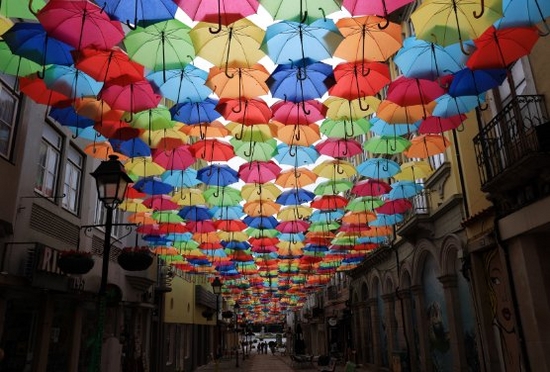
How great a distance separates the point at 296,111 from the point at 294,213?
8.09 metres

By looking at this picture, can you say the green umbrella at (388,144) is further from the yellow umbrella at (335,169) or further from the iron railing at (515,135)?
the iron railing at (515,135)

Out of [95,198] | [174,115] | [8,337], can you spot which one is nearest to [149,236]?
[95,198]

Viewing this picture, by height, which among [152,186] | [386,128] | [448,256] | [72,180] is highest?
[72,180]

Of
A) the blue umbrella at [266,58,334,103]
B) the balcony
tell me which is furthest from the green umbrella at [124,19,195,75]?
the balcony

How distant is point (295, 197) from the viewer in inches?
550

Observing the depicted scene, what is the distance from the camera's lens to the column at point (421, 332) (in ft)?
53.2

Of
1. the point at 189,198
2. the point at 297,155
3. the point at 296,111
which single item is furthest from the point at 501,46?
the point at 189,198

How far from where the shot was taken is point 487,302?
1094 cm

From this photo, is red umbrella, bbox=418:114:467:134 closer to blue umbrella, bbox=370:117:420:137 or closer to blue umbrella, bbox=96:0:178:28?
blue umbrella, bbox=370:117:420:137

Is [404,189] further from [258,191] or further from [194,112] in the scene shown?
[194,112]

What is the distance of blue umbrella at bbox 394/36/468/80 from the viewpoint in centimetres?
712

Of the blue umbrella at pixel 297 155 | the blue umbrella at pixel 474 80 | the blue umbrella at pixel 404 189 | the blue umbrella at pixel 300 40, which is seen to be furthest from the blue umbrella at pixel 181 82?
the blue umbrella at pixel 404 189

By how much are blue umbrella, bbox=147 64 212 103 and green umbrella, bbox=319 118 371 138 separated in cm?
301

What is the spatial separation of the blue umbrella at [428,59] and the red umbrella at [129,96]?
171 inches
